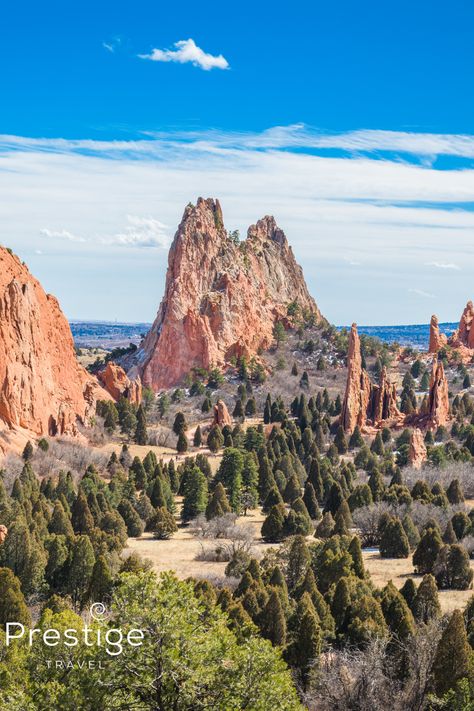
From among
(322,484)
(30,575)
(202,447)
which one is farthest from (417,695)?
(202,447)

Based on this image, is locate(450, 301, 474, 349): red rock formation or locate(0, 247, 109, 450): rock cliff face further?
locate(450, 301, 474, 349): red rock formation

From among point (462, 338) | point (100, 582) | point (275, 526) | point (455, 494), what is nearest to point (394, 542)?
point (275, 526)

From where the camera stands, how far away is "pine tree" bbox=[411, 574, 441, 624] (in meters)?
40.6

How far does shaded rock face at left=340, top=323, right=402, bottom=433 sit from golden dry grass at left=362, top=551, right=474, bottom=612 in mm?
49085

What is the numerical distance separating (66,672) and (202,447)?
82.2m

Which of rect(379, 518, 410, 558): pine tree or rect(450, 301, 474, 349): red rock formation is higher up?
rect(450, 301, 474, 349): red rock formation

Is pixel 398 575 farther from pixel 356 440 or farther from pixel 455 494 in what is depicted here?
pixel 356 440

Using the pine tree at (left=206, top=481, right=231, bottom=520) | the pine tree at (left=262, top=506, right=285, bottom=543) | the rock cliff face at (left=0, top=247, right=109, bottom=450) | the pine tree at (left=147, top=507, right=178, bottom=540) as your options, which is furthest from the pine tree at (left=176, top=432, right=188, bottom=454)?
the pine tree at (left=262, top=506, right=285, bottom=543)

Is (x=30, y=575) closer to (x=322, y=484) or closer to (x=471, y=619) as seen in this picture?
(x=471, y=619)

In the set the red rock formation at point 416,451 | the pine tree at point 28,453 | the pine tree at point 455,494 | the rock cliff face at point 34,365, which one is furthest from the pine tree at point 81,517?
the red rock formation at point 416,451

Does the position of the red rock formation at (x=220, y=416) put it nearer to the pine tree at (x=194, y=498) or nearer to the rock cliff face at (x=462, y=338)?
the pine tree at (x=194, y=498)

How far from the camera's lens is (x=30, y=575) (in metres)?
46.2

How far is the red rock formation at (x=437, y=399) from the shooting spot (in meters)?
104

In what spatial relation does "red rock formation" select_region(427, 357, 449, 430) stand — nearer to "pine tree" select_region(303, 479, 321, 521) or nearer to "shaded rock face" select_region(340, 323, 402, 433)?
"shaded rock face" select_region(340, 323, 402, 433)
